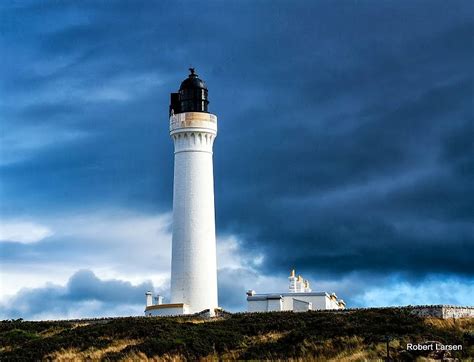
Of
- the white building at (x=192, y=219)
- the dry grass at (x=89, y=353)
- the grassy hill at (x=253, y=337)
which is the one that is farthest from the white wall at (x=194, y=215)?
the dry grass at (x=89, y=353)

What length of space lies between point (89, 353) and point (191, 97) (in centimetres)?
2084

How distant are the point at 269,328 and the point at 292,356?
571 centimetres

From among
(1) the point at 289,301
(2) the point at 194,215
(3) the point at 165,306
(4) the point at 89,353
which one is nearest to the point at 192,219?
(2) the point at 194,215

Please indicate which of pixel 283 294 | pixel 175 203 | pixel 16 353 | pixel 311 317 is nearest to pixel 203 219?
pixel 175 203

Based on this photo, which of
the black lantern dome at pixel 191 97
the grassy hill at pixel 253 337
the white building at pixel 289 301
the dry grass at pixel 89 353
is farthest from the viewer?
the black lantern dome at pixel 191 97

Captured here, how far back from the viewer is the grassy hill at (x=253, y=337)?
3086 cm

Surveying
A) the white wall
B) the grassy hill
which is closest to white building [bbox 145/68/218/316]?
the white wall

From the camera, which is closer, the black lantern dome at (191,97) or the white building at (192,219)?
the white building at (192,219)

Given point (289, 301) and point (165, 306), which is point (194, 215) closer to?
point (165, 306)

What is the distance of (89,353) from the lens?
1347 inches

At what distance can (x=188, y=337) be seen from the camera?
35281 mm

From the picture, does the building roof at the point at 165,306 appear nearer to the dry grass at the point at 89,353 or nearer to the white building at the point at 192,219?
the white building at the point at 192,219

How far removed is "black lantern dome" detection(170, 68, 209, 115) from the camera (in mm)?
50406

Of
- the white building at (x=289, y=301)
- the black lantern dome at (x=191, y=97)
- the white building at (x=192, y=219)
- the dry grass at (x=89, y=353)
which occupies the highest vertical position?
the black lantern dome at (x=191, y=97)
